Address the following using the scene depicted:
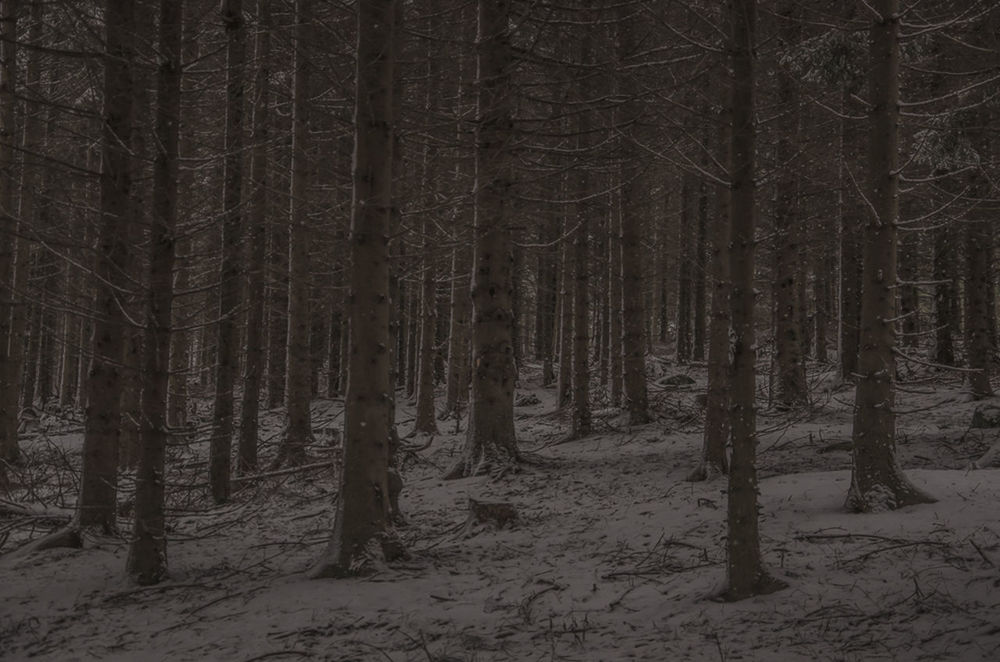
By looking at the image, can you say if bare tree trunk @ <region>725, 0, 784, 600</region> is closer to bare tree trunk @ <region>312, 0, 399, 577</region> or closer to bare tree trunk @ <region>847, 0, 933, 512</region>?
bare tree trunk @ <region>847, 0, 933, 512</region>

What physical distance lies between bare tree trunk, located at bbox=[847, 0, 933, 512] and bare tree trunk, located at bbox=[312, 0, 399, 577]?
14.0 ft

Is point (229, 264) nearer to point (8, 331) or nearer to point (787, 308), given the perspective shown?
point (8, 331)

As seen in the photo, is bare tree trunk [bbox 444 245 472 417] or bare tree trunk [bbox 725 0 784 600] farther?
bare tree trunk [bbox 444 245 472 417]

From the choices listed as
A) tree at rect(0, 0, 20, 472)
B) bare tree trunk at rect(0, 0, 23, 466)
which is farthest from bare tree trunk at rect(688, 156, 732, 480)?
tree at rect(0, 0, 20, 472)

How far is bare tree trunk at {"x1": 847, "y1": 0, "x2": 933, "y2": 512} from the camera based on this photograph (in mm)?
6562

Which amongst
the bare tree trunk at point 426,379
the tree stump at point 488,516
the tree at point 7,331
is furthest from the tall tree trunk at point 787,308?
the tree at point 7,331

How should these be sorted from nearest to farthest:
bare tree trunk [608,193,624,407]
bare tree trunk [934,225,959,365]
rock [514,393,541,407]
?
bare tree trunk [608,193,624,407], bare tree trunk [934,225,959,365], rock [514,393,541,407]

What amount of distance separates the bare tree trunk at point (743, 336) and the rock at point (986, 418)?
7.09m

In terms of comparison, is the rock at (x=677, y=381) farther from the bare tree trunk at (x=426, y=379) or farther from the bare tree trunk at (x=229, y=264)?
the bare tree trunk at (x=229, y=264)

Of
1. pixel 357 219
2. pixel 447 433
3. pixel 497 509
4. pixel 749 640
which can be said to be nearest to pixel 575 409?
pixel 447 433

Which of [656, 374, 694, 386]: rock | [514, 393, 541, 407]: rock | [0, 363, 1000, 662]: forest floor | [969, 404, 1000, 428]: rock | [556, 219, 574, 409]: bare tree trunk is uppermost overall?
[556, 219, 574, 409]: bare tree trunk

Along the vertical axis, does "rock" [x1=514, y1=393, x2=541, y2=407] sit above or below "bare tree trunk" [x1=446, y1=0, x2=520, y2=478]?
below

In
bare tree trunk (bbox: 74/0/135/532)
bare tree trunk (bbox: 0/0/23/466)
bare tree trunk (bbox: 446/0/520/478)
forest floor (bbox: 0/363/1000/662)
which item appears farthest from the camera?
bare tree trunk (bbox: 0/0/23/466)

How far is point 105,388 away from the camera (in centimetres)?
758
